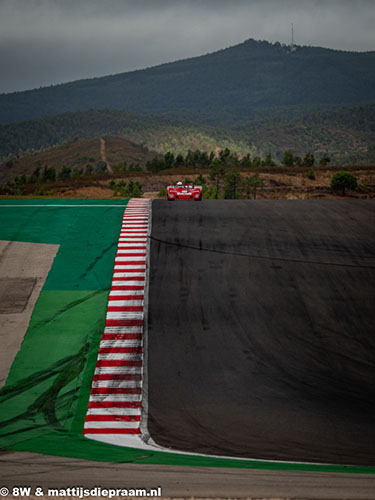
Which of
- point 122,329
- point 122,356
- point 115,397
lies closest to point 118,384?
point 115,397

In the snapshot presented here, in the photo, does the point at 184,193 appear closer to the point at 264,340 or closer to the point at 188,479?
the point at 264,340

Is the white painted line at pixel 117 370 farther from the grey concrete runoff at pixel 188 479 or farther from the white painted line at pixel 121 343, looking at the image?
the grey concrete runoff at pixel 188 479

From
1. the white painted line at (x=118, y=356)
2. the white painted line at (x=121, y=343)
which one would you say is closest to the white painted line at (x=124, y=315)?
the white painted line at (x=121, y=343)

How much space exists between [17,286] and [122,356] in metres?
5.87

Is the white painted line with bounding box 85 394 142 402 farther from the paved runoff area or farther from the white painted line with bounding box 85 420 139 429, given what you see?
the white painted line with bounding box 85 420 139 429

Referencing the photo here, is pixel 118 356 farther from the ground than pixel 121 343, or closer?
closer

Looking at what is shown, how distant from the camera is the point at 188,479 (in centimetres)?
928

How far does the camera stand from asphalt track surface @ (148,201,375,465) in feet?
35.8

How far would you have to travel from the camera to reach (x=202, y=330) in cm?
1447

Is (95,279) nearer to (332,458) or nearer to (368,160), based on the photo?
(332,458)

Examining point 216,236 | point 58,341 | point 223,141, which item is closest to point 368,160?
point 223,141

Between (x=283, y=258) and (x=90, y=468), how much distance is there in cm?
1110

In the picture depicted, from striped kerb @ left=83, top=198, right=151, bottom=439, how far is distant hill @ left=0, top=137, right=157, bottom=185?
119m

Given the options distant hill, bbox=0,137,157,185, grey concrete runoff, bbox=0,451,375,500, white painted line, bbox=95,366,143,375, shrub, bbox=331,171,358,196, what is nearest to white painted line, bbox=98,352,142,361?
white painted line, bbox=95,366,143,375
